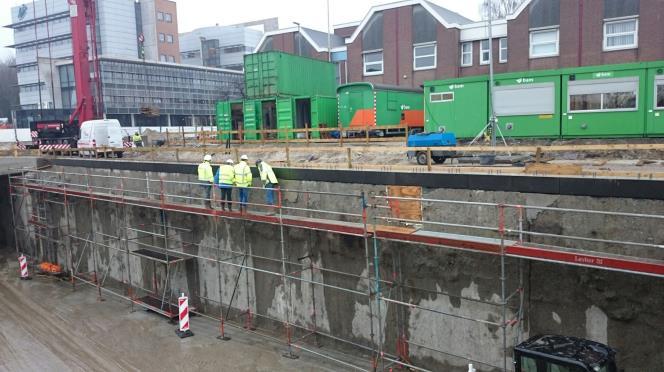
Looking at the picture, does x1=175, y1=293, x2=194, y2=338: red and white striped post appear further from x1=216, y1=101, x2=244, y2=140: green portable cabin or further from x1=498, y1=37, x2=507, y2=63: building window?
x1=498, y1=37, x2=507, y2=63: building window

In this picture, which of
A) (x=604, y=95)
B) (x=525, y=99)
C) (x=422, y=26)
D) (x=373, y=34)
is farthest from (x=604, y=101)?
(x=373, y=34)

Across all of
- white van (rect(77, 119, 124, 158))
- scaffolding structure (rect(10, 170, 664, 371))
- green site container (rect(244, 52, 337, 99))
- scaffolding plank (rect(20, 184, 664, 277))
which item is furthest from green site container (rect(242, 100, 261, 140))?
scaffolding plank (rect(20, 184, 664, 277))

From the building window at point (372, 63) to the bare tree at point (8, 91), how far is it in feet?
270

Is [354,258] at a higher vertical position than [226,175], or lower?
lower

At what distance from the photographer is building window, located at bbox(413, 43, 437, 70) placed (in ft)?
122

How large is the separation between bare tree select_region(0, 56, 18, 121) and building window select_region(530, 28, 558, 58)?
310 ft

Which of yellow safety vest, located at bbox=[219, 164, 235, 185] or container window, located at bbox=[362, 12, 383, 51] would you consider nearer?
yellow safety vest, located at bbox=[219, 164, 235, 185]

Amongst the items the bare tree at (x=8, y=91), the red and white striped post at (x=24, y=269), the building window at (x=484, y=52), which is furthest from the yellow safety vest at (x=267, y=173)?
the bare tree at (x=8, y=91)

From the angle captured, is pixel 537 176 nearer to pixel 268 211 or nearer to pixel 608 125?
pixel 268 211

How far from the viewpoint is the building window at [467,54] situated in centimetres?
3621

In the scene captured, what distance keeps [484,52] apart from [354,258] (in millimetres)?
28070

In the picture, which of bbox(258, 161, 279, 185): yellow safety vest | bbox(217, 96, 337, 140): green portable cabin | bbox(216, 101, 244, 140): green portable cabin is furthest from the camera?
bbox(216, 101, 244, 140): green portable cabin

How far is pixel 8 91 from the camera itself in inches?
4218

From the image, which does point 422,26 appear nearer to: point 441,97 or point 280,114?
point 280,114
